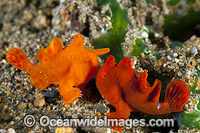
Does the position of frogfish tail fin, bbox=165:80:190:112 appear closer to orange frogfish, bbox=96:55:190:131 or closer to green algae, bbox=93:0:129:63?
orange frogfish, bbox=96:55:190:131

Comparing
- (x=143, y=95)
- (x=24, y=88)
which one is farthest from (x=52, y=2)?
(x=143, y=95)

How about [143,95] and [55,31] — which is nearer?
[143,95]

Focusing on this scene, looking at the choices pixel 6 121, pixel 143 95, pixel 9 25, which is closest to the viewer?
pixel 143 95

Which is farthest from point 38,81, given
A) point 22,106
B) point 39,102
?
point 22,106

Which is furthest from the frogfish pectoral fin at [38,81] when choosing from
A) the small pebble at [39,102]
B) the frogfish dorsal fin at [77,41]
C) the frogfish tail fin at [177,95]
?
the frogfish tail fin at [177,95]

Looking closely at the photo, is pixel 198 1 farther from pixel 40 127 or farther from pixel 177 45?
pixel 40 127

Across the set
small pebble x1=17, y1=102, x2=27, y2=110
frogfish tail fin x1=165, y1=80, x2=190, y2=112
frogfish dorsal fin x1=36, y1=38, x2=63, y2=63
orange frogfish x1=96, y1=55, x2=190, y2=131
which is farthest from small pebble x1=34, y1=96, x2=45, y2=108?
frogfish tail fin x1=165, y1=80, x2=190, y2=112

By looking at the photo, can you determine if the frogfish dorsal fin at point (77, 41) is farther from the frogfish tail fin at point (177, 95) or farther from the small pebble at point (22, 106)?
the frogfish tail fin at point (177, 95)
